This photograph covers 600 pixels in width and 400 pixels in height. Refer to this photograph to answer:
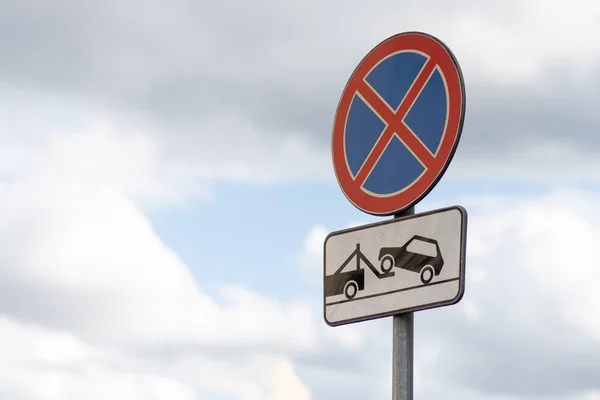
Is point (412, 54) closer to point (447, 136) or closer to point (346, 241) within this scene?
point (447, 136)

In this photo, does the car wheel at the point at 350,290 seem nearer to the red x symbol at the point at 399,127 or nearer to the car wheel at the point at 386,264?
the car wheel at the point at 386,264

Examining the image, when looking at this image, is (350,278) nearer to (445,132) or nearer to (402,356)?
(402,356)

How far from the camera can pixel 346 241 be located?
6.75 metres

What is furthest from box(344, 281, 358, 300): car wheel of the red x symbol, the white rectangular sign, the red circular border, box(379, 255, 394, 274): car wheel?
the red x symbol

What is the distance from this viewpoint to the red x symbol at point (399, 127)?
21.3 feet

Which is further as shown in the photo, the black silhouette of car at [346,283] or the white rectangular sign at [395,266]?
the black silhouette of car at [346,283]

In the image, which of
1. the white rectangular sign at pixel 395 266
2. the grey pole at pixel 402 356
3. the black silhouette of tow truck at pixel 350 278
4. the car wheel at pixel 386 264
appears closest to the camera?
the white rectangular sign at pixel 395 266

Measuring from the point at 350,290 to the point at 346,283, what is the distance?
56 millimetres

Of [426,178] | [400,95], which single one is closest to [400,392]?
[426,178]

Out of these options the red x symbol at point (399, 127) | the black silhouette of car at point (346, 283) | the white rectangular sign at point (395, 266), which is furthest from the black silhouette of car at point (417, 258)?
the red x symbol at point (399, 127)

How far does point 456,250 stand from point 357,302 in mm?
691

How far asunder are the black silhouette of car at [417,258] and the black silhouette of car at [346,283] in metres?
0.16

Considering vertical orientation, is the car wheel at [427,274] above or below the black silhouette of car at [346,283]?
below

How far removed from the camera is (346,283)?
263 inches
